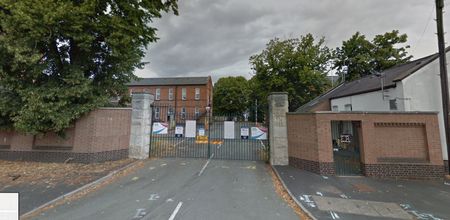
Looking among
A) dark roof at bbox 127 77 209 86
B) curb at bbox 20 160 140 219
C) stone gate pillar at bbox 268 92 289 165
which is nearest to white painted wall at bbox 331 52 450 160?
stone gate pillar at bbox 268 92 289 165

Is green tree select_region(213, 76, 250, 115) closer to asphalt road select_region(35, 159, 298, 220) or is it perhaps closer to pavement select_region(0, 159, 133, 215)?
asphalt road select_region(35, 159, 298, 220)

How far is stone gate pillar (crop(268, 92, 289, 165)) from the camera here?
1005cm

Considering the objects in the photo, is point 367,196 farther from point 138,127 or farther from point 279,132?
point 138,127

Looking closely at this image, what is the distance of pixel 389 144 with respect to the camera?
27.9ft

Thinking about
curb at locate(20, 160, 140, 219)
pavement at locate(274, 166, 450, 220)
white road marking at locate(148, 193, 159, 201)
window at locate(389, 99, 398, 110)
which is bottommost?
pavement at locate(274, 166, 450, 220)

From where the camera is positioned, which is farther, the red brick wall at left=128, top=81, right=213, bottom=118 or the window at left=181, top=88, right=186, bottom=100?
the window at left=181, top=88, right=186, bottom=100

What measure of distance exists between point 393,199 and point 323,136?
3139mm

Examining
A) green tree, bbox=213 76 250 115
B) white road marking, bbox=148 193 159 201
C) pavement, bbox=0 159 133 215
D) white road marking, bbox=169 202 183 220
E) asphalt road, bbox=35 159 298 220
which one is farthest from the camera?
green tree, bbox=213 76 250 115

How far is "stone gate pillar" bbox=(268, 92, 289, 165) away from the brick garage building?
1.48 m

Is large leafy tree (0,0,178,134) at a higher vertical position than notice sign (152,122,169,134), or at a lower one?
higher

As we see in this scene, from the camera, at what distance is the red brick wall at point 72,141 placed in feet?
31.9

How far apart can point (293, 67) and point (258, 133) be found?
12.8 meters

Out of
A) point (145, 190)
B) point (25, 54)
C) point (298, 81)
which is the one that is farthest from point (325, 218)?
point (298, 81)

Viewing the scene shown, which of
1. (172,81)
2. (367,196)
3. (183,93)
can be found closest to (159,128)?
(367,196)
